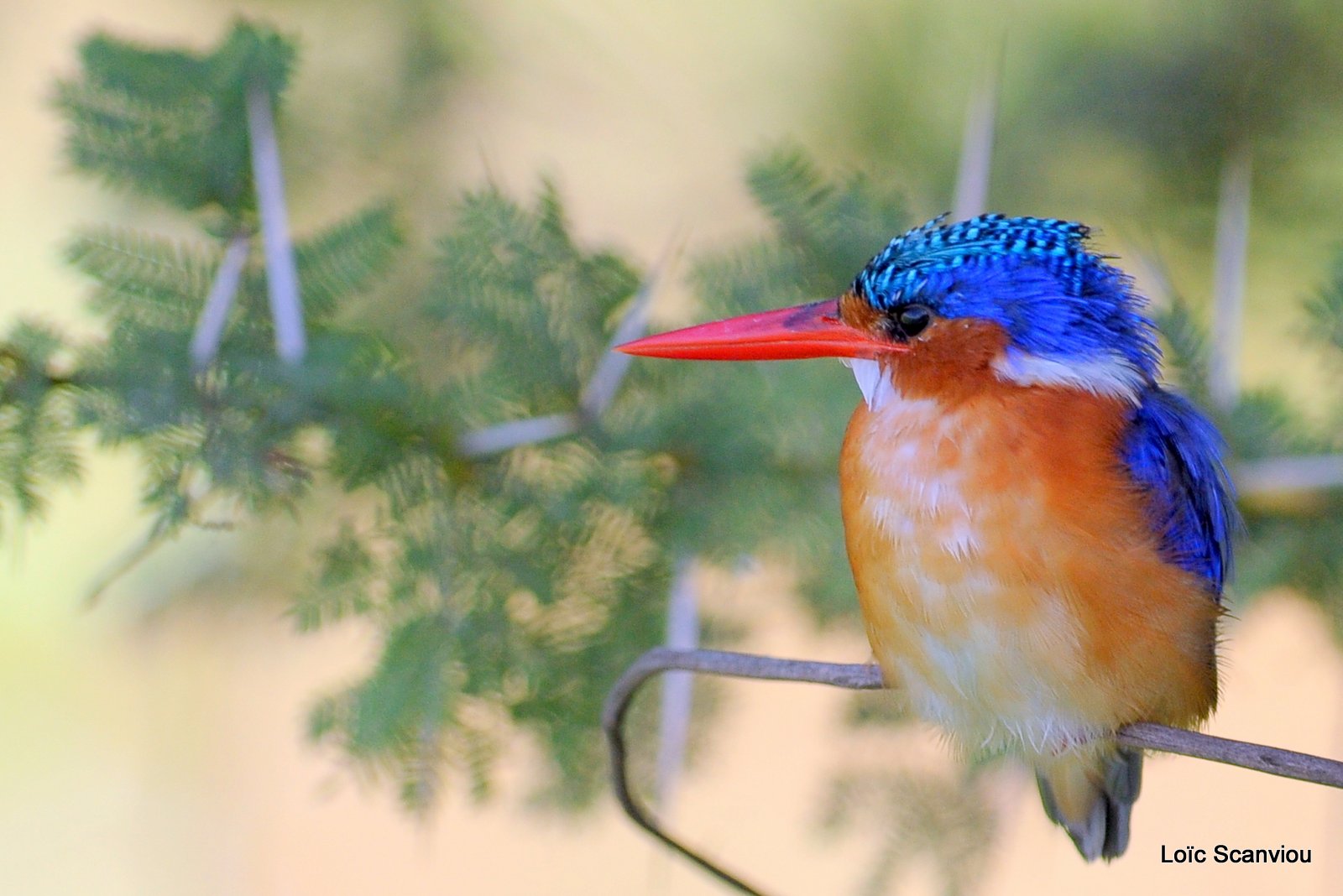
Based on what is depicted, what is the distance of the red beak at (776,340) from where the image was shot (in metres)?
0.34

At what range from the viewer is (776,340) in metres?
0.36

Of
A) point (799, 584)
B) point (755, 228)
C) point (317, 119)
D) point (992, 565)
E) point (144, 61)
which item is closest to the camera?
point (992, 565)

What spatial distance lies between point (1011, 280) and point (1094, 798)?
236 millimetres

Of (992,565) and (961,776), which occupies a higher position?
(992,565)

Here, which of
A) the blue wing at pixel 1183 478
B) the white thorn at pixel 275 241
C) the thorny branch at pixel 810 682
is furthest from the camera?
the white thorn at pixel 275 241

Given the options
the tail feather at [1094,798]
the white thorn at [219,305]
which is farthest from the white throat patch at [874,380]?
the white thorn at [219,305]

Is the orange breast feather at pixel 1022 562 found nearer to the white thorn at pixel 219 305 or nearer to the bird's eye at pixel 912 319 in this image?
the bird's eye at pixel 912 319

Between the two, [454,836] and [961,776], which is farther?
[454,836]

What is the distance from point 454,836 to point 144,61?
77 cm

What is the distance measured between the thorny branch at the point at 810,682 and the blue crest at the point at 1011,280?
0.12 m

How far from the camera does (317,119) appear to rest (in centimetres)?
98

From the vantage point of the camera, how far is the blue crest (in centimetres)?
36

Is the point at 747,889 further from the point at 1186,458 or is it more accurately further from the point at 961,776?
the point at 961,776

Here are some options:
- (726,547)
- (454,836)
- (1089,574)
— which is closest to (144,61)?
(726,547)
